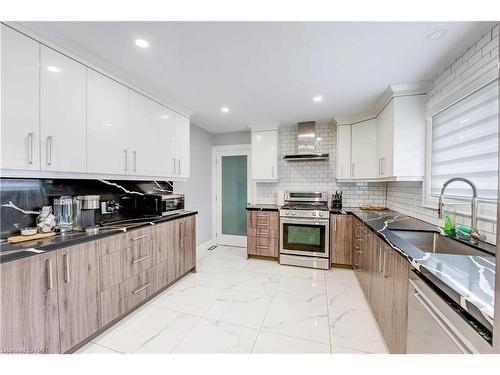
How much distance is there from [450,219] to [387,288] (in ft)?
2.56

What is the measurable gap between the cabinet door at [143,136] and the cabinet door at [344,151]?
2.83 meters

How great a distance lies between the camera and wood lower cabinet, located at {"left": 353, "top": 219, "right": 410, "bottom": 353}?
51.3 inches

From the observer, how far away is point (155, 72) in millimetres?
2031

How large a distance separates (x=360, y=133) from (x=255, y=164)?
1.83m

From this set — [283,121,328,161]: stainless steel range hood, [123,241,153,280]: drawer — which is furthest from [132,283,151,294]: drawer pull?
[283,121,328,161]: stainless steel range hood

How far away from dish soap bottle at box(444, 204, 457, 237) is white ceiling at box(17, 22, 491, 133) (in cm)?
131

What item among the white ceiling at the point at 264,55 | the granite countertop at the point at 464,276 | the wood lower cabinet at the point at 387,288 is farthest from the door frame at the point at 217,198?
the granite countertop at the point at 464,276

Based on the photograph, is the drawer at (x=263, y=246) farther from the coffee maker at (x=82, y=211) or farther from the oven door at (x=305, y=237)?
the coffee maker at (x=82, y=211)

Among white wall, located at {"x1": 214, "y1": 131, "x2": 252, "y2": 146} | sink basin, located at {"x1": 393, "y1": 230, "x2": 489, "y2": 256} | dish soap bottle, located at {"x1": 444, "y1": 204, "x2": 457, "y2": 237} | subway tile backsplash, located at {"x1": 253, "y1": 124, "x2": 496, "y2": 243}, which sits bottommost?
sink basin, located at {"x1": 393, "y1": 230, "x2": 489, "y2": 256}

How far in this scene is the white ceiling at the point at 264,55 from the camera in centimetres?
144

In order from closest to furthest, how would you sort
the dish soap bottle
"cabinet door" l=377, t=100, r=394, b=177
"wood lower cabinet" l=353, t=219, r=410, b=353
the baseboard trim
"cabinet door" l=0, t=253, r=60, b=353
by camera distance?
"cabinet door" l=0, t=253, r=60, b=353 → "wood lower cabinet" l=353, t=219, r=410, b=353 → the dish soap bottle → "cabinet door" l=377, t=100, r=394, b=177 → the baseboard trim

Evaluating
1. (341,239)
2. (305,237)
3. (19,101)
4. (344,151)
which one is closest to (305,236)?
(305,237)

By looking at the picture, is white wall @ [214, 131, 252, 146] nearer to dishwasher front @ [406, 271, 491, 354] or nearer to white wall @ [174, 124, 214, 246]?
white wall @ [174, 124, 214, 246]
